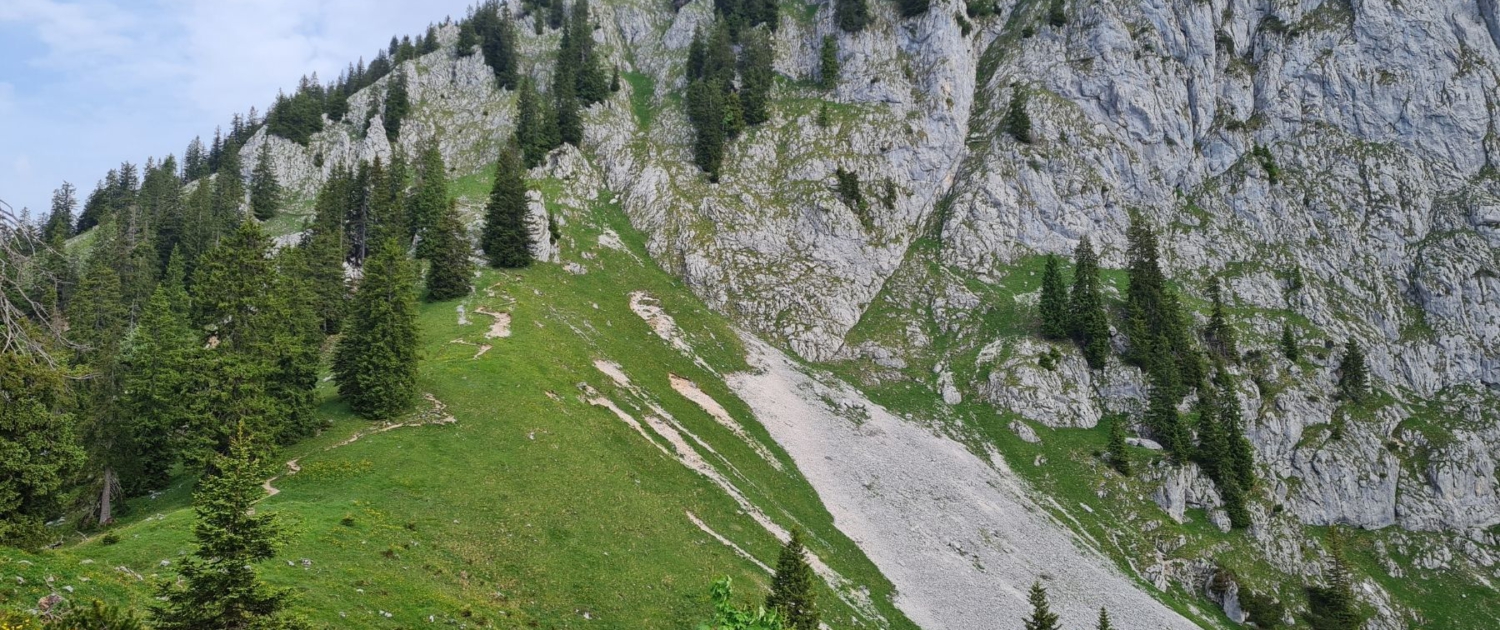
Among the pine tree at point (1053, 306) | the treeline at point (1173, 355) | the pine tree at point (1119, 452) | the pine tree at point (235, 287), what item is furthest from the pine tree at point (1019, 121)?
the pine tree at point (235, 287)

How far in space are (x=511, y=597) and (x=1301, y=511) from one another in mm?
86631

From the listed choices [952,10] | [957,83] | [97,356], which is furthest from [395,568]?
[952,10]

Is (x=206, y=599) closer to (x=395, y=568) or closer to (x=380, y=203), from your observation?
(x=395, y=568)

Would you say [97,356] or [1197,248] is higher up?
[1197,248]

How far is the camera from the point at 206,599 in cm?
1702

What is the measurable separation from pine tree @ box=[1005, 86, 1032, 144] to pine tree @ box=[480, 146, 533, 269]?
77.1m

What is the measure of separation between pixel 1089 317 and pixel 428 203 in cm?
8254

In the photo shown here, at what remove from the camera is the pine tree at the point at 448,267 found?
75375 millimetres

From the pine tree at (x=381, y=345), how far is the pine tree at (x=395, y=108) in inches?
3210

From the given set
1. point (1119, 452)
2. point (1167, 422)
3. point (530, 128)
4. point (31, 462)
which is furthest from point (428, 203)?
point (1167, 422)

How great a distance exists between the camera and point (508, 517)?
35.9 m

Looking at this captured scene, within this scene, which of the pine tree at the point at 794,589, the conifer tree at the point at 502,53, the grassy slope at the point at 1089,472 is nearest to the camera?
the pine tree at the point at 794,589

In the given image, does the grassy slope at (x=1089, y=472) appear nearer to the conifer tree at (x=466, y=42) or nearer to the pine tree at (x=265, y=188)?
the conifer tree at (x=466, y=42)

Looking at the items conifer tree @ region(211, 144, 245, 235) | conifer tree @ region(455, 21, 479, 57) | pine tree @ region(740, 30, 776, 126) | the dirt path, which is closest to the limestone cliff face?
conifer tree @ region(455, 21, 479, 57)
